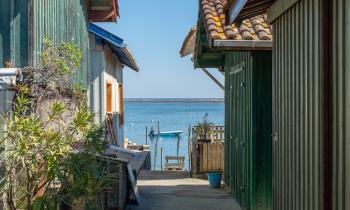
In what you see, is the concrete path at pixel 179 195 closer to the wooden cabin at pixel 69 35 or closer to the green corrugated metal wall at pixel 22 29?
the wooden cabin at pixel 69 35

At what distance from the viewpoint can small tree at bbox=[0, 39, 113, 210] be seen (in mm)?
5418

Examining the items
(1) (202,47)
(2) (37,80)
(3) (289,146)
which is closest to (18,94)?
(2) (37,80)

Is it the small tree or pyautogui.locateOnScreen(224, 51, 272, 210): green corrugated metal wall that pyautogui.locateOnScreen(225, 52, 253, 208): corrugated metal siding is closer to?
pyautogui.locateOnScreen(224, 51, 272, 210): green corrugated metal wall

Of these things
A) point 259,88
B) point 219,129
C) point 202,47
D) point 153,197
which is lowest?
point 153,197

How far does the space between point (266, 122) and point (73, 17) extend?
3.57m

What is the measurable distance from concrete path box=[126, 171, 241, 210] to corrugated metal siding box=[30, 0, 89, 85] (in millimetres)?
2556

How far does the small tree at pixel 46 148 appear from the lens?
5.42m

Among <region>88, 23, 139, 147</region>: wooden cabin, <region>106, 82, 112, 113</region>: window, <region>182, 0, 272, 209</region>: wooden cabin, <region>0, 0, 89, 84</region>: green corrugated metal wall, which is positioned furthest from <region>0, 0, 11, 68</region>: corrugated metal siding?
<region>106, 82, 112, 113</region>: window

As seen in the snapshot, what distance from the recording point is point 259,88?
865 cm

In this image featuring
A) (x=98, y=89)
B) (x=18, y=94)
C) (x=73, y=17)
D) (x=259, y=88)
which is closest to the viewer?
(x=18, y=94)

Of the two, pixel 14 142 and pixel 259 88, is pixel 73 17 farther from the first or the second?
pixel 14 142

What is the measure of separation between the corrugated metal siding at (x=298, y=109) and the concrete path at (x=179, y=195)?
152 inches

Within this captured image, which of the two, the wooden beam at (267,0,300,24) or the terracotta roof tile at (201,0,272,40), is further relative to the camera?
the terracotta roof tile at (201,0,272,40)

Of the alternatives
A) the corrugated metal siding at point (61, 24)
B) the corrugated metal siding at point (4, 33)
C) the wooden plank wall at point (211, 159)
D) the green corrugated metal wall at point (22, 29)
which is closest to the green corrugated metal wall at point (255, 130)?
the corrugated metal siding at point (61, 24)
